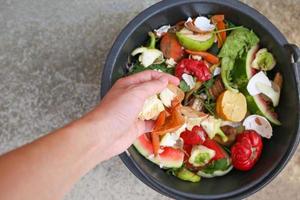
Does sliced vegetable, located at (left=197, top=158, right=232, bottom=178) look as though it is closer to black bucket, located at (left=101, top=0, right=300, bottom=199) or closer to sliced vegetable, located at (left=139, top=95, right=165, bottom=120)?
black bucket, located at (left=101, top=0, right=300, bottom=199)

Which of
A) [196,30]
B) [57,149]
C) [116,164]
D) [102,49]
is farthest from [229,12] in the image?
[57,149]

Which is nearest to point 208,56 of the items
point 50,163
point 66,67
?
point 66,67

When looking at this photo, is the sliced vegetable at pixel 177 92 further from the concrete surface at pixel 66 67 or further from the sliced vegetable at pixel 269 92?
the concrete surface at pixel 66 67

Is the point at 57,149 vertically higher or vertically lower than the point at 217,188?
higher

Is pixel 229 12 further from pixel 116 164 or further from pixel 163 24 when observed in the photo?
pixel 116 164

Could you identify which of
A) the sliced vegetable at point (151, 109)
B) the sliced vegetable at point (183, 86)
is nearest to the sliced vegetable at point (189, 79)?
the sliced vegetable at point (183, 86)

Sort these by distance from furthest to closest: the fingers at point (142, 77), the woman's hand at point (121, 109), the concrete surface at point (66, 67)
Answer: the concrete surface at point (66, 67) < the fingers at point (142, 77) < the woman's hand at point (121, 109)

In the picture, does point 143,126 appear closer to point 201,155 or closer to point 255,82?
point 201,155
